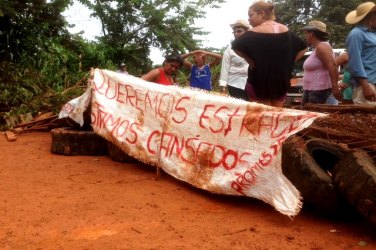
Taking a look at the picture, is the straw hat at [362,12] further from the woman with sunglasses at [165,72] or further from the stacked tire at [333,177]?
the woman with sunglasses at [165,72]

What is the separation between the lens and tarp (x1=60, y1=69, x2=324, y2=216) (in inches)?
115

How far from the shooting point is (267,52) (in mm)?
3588

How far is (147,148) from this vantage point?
392 centimetres

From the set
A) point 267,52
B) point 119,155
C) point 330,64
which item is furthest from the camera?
point 119,155

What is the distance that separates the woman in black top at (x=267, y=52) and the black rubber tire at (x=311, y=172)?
0.73 meters

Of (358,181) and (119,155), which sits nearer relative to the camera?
(358,181)

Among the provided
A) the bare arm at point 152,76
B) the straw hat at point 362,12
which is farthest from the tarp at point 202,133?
the straw hat at point 362,12

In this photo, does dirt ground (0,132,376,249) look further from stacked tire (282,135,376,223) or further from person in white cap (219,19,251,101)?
person in white cap (219,19,251,101)

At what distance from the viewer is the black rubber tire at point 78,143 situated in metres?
4.61

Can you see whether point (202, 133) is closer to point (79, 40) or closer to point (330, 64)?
point (330, 64)

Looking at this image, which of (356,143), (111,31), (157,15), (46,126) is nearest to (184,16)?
(157,15)

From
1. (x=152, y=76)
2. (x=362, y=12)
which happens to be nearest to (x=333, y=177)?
(x=362, y=12)

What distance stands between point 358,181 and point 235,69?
2.91 metres

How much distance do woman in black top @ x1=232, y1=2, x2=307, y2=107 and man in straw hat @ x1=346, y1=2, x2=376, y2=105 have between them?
0.59 metres
